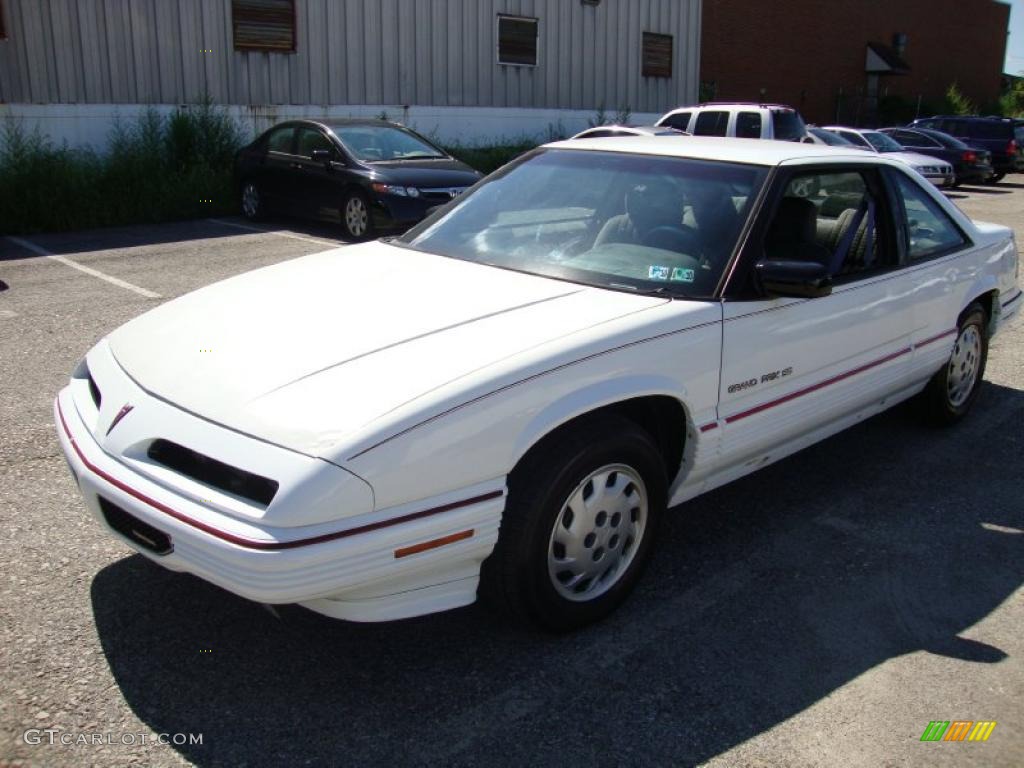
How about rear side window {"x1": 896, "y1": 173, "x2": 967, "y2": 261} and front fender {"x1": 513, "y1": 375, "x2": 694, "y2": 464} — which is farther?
rear side window {"x1": 896, "y1": 173, "x2": 967, "y2": 261}

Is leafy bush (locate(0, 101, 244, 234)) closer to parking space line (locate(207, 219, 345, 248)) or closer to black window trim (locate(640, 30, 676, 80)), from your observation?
parking space line (locate(207, 219, 345, 248))

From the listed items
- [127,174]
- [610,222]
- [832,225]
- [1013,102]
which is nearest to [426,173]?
[127,174]

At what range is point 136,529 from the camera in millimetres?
2893

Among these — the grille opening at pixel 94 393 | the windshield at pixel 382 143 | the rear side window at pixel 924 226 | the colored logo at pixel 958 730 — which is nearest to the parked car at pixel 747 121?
the windshield at pixel 382 143

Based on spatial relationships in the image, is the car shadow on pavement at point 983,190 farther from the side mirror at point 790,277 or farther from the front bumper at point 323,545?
the front bumper at point 323,545

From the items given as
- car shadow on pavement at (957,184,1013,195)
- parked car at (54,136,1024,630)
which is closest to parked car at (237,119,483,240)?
parked car at (54,136,1024,630)

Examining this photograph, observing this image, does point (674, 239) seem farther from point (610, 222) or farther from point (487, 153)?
point (487, 153)

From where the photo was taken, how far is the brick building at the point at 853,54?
98.4 ft

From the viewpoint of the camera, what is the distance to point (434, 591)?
2885 mm

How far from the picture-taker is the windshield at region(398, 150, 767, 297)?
3.75 metres

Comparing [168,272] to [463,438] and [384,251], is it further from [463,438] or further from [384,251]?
[463,438]

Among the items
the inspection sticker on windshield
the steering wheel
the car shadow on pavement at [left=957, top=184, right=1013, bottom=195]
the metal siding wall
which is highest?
the metal siding wall

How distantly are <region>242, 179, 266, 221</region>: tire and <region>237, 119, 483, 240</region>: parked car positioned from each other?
0.01m

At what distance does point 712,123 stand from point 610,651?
14791 millimetres
